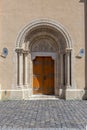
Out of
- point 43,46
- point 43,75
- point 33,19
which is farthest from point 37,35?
point 43,75

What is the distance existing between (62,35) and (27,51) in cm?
219

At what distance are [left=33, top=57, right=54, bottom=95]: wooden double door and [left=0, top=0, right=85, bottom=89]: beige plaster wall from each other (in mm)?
1717

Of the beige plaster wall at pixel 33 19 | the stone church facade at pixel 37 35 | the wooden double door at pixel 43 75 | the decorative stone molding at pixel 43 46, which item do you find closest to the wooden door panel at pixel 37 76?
the wooden double door at pixel 43 75

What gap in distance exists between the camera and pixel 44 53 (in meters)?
16.3

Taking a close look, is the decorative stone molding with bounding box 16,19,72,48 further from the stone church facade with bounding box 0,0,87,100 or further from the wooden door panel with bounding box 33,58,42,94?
the wooden door panel with bounding box 33,58,42,94

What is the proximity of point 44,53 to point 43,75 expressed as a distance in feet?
4.35

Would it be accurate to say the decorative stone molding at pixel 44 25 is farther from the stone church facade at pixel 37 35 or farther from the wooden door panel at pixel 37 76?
the wooden door panel at pixel 37 76

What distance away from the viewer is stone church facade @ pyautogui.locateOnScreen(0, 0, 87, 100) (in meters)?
15.3

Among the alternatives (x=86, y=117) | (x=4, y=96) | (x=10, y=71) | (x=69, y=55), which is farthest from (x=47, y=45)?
(x=86, y=117)

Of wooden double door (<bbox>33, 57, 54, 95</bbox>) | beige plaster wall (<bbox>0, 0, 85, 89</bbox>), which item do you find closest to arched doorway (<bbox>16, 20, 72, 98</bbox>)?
wooden double door (<bbox>33, 57, 54, 95</bbox>)

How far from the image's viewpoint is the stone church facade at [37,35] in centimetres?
1529

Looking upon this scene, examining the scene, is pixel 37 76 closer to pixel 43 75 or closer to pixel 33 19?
pixel 43 75

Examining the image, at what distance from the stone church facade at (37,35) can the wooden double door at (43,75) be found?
0.57 meters

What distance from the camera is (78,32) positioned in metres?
15.6
